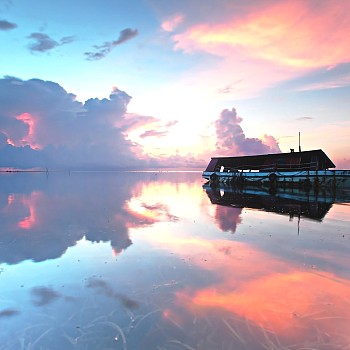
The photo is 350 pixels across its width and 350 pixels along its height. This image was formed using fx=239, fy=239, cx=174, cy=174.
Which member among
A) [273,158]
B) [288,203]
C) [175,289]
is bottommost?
[288,203]

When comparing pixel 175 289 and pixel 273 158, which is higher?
pixel 273 158

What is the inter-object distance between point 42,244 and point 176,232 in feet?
17.7

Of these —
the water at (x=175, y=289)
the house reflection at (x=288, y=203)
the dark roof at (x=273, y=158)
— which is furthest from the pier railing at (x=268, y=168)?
the water at (x=175, y=289)

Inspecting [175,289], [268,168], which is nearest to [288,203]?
[175,289]

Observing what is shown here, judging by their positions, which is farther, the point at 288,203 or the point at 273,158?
the point at 273,158

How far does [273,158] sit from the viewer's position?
144 feet

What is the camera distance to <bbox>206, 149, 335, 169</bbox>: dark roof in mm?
39344

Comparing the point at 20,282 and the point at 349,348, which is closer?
the point at 349,348

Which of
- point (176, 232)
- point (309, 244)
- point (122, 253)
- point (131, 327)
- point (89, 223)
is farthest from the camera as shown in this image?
point (89, 223)

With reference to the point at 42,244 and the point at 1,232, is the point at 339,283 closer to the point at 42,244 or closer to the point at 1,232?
the point at 42,244

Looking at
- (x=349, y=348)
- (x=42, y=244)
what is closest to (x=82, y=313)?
(x=349, y=348)

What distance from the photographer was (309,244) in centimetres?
902

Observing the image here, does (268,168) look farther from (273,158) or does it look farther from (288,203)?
(288,203)

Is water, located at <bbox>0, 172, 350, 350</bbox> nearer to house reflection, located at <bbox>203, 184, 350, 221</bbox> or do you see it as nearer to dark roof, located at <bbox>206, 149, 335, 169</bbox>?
house reflection, located at <bbox>203, 184, 350, 221</bbox>
